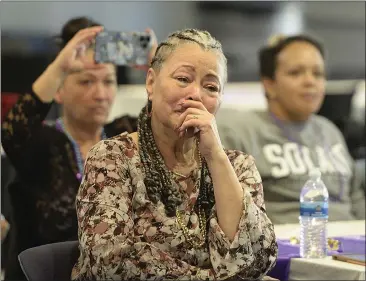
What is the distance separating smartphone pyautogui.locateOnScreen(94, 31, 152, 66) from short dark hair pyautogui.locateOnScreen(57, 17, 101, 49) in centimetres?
12

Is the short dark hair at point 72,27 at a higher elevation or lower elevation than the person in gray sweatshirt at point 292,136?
higher

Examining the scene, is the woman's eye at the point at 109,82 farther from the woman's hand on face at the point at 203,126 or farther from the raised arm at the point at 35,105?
the woman's hand on face at the point at 203,126

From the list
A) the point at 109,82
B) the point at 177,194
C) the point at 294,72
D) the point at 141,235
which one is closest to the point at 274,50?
the point at 294,72

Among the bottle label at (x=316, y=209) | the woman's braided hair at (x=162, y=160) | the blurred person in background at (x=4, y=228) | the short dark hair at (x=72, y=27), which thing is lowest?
the blurred person in background at (x=4, y=228)

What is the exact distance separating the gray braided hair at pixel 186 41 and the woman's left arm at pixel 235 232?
30cm

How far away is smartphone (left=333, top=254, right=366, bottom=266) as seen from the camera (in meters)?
2.07

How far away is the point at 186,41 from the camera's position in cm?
170

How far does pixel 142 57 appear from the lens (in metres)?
2.57

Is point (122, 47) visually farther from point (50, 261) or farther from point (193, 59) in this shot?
point (50, 261)

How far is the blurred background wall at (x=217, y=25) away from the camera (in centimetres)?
303

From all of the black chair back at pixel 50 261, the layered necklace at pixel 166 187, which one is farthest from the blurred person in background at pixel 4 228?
the layered necklace at pixel 166 187

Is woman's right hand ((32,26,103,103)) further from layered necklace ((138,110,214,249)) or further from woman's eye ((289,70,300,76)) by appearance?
woman's eye ((289,70,300,76))

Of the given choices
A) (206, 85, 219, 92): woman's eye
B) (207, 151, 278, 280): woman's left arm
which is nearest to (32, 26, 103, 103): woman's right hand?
(206, 85, 219, 92): woman's eye

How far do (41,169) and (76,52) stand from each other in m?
0.47
